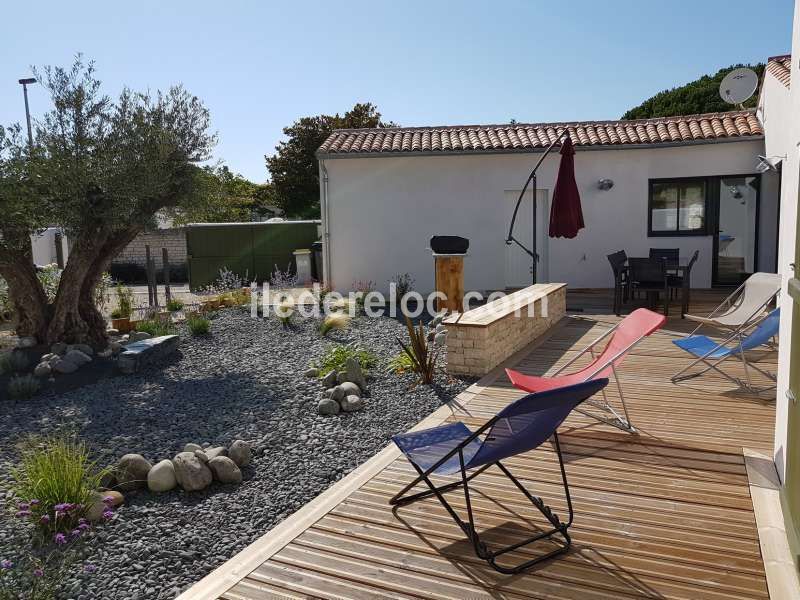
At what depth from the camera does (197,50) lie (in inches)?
315

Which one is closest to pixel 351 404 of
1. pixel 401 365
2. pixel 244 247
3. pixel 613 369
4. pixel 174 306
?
pixel 401 365

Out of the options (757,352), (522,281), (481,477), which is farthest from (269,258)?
(481,477)

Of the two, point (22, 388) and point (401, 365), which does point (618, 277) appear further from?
point (22, 388)

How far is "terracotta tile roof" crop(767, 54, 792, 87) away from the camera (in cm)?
919

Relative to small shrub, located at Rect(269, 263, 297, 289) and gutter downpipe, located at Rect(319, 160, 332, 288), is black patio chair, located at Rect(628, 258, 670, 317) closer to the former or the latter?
gutter downpipe, located at Rect(319, 160, 332, 288)

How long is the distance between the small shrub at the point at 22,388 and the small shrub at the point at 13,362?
0.82 metres

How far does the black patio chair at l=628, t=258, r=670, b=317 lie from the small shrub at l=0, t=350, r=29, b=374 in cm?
820

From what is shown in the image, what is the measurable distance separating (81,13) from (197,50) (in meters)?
1.34

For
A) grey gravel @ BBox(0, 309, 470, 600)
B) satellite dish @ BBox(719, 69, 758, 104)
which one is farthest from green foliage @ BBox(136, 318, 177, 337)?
satellite dish @ BBox(719, 69, 758, 104)

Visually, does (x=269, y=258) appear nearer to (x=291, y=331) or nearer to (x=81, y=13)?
(x=291, y=331)

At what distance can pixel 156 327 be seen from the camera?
9.01 metres

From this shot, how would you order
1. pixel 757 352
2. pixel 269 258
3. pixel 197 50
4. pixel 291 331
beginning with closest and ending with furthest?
1. pixel 757 352
2. pixel 197 50
3. pixel 291 331
4. pixel 269 258

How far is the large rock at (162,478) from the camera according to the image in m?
3.70

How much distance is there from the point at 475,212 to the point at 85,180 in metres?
7.47
